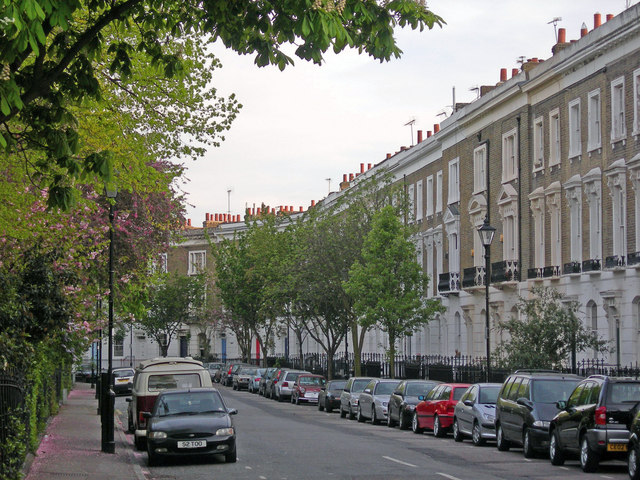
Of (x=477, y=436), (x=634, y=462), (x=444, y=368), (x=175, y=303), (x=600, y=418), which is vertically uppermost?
(x=175, y=303)

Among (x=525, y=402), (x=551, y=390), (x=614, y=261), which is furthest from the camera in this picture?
(x=614, y=261)

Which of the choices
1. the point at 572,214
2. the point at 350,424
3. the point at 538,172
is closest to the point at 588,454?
the point at 350,424

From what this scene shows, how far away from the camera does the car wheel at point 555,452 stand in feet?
70.2

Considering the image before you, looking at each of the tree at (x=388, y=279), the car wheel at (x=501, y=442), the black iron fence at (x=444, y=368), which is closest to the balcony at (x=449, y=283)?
the black iron fence at (x=444, y=368)

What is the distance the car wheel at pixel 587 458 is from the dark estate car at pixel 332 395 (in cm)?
2676

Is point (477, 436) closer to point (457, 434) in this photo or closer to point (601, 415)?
point (457, 434)

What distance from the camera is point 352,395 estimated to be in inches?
1635

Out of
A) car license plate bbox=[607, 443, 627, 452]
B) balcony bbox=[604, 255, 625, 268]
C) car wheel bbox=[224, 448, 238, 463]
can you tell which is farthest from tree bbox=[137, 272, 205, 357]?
car license plate bbox=[607, 443, 627, 452]

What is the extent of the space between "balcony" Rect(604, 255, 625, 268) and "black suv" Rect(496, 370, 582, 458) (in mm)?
12610

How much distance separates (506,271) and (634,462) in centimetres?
2952

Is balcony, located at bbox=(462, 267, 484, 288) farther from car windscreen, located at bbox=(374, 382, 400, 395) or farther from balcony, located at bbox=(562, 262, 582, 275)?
car windscreen, located at bbox=(374, 382, 400, 395)

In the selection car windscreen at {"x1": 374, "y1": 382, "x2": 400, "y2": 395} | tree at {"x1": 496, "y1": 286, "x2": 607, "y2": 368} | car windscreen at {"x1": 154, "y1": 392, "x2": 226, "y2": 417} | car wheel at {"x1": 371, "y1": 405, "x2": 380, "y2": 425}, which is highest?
tree at {"x1": 496, "y1": 286, "x2": 607, "y2": 368}

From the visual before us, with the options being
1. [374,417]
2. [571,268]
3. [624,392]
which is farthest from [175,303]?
[624,392]

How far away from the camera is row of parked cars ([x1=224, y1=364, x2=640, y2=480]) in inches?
760
